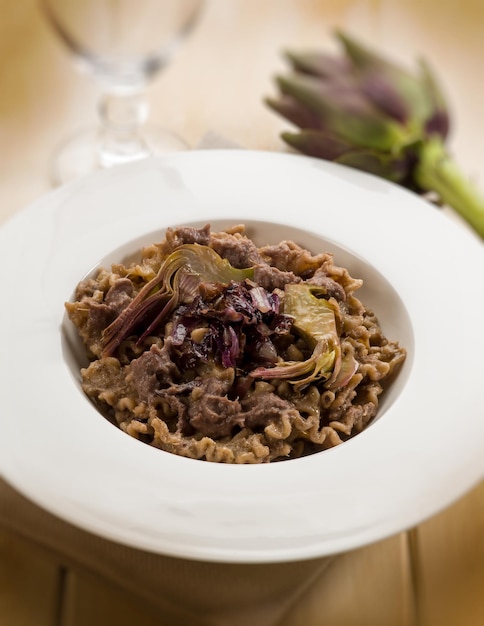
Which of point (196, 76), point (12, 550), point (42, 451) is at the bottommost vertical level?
point (12, 550)

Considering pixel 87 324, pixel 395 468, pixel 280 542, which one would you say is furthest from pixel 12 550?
pixel 395 468

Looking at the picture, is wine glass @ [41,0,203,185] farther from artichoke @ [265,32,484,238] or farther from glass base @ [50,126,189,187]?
artichoke @ [265,32,484,238]

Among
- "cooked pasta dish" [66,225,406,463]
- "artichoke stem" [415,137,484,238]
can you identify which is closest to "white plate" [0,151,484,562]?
"cooked pasta dish" [66,225,406,463]

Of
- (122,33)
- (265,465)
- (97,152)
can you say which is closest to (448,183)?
(122,33)

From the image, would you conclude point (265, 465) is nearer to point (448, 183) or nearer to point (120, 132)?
point (448, 183)

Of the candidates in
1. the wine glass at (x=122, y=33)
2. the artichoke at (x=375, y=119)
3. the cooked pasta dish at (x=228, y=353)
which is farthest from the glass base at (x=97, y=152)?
the cooked pasta dish at (x=228, y=353)

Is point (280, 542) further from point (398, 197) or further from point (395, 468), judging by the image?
point (398, 197)

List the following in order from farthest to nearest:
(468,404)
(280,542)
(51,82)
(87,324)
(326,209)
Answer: (51,82) < (326,209) < (87,324) < (468,404) < (280,542)
